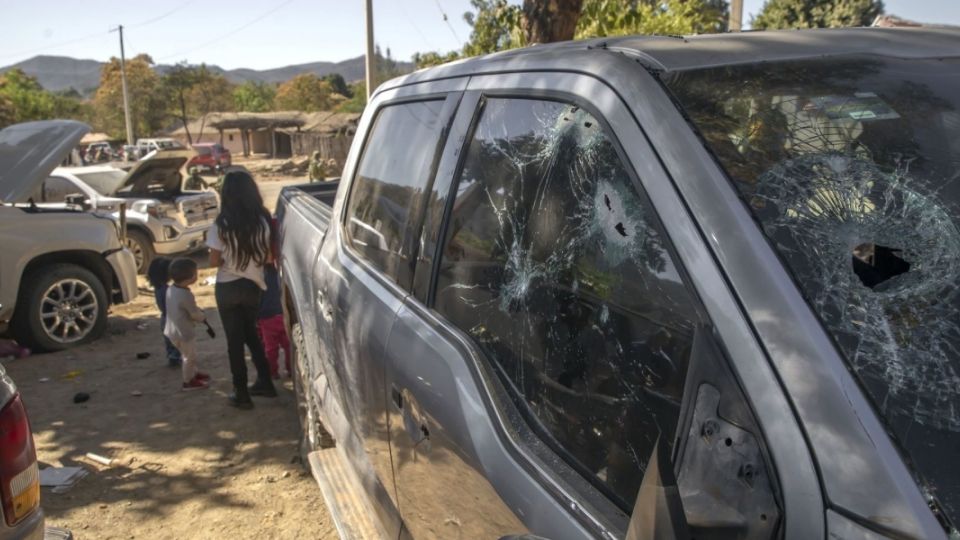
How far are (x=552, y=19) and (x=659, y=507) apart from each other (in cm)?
552

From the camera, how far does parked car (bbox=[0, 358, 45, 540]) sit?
2.30 metres

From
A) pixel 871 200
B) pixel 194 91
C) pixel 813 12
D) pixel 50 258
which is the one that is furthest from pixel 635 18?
pixel 194 91

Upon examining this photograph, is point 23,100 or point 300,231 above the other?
point 23,100

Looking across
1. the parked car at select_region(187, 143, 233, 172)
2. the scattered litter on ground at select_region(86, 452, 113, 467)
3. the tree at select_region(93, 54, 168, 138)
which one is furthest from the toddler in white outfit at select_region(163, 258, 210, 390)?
the tree at select_region(93, 54, 168, 138)

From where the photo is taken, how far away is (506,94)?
1.88 m

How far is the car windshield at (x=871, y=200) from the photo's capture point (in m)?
1.08

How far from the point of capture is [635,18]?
281 inches

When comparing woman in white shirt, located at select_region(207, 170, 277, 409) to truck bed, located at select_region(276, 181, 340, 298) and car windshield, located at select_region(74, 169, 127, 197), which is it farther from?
car windshield, located at select_region(74, 169, 127, 197)

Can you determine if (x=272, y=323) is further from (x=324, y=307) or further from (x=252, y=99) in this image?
(x=252, y=99)

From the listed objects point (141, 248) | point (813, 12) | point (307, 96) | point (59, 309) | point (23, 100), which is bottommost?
point (141, 248)

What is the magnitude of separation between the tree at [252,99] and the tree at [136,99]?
13.1 meters

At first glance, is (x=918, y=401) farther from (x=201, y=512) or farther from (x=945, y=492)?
(x=201, y=512)

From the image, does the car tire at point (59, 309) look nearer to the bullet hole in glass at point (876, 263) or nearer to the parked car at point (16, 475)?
the parked car at point (16, 475)

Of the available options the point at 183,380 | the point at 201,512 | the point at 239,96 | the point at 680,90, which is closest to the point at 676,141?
the point at 680,90
